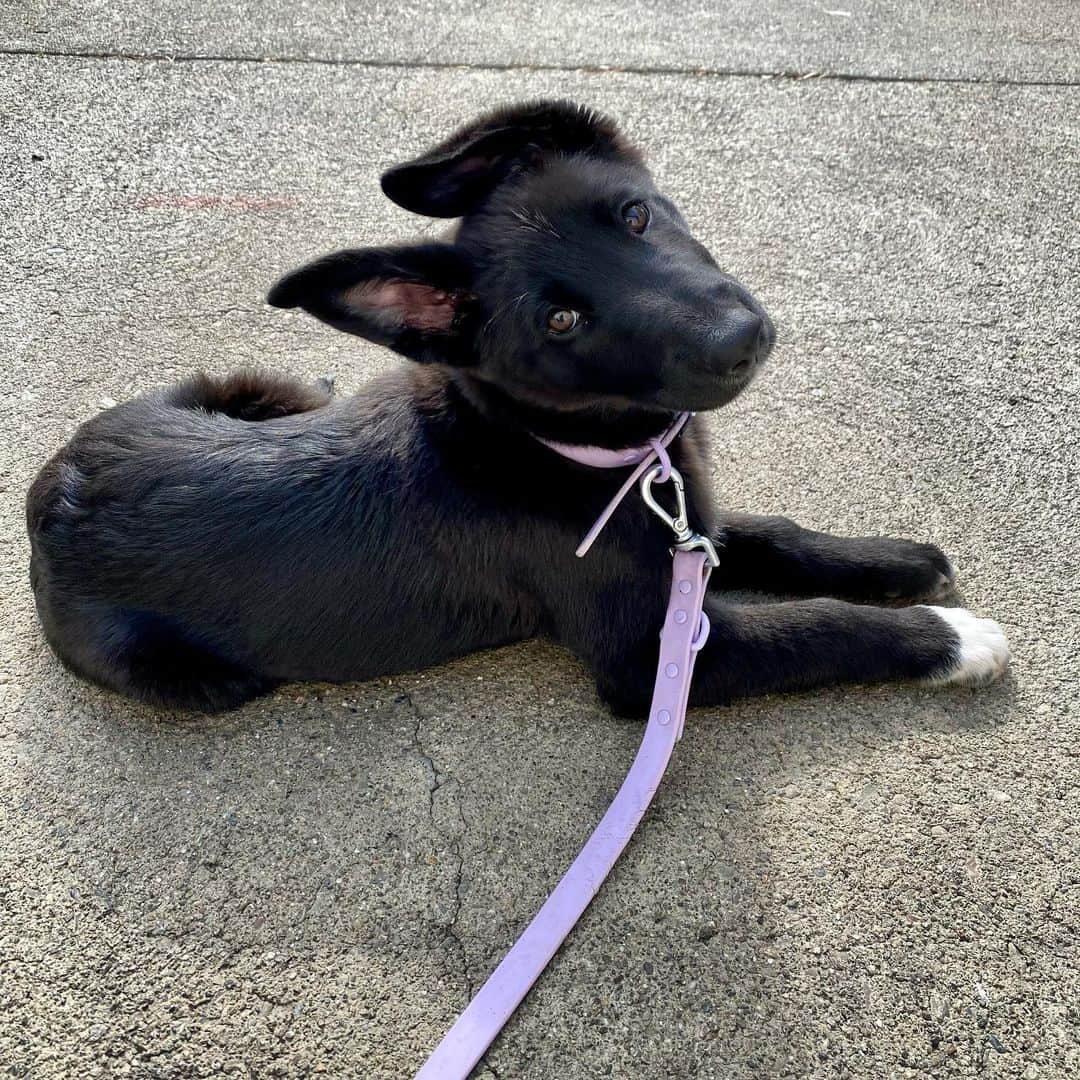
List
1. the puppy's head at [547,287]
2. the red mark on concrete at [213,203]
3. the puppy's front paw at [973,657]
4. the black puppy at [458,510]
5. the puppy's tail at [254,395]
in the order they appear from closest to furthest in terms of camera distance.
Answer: the puppy's head at [547,287] → the black puppy at [458,510] → the puppy's front paw at [973,657] → the puppy's tail at [254,395] → the red mark on concrete at [213,203]

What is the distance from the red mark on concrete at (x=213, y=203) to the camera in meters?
4.25

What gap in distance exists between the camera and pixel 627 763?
7.98 feet

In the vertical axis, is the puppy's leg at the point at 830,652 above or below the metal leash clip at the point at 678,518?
below

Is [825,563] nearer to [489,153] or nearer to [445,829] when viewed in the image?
[445,829]

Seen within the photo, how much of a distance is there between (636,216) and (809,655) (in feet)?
3.68

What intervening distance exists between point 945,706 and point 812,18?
4.37 metres

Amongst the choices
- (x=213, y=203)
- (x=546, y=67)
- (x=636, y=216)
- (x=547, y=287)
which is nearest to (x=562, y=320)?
(x=547, y=287)

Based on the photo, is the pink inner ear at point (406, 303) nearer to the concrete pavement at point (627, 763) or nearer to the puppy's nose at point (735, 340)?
the puppy's nose at point (735, 340)

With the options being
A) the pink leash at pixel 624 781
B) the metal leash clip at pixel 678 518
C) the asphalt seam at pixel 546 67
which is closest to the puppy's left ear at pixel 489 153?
the pink leash at pixel 624 781

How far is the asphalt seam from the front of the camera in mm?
4789

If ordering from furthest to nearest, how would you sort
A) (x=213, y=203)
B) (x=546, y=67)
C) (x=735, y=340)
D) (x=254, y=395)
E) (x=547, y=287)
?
(x=546, y=67) < (x=213, y=203) < (x=254, y=395) < (x=547, y=287) < (x=735, y=340)

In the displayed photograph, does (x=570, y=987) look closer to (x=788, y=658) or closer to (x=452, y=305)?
(x=788, y=658)

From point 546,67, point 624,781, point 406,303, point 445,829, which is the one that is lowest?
point 445,829

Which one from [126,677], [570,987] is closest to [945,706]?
[570,987]
